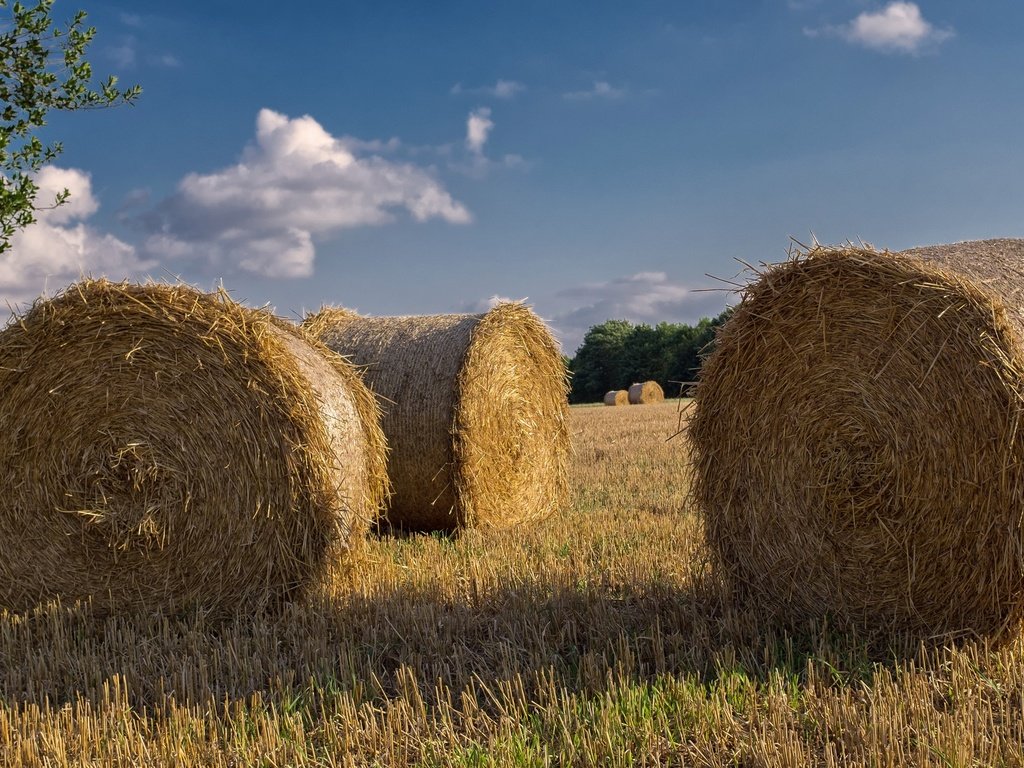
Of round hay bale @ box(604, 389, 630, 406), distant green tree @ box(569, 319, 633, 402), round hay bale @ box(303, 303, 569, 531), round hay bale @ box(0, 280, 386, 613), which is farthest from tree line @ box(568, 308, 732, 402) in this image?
round hay bale @ box(0, 280, 386, 613)

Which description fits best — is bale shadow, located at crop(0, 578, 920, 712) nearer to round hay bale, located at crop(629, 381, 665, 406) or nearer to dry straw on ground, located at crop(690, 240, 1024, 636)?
dry straw on ground, located at crop(690, 240, 1024, 636)

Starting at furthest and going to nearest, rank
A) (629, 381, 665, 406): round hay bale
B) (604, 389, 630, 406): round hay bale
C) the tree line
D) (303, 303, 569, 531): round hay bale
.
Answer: the tree line < (604, 389, 630, 406): round hay bale < (629, 381, 665, 406): round hay bale < (303, 303, 569, 531): round hay bale

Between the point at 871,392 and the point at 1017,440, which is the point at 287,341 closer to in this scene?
the point at 871,392

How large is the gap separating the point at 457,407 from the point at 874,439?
13.4 ft

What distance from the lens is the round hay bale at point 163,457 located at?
243 inches

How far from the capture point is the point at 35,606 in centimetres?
646

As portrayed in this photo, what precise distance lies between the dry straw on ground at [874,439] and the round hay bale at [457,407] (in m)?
3.06

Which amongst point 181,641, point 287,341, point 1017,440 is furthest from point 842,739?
point 287,341

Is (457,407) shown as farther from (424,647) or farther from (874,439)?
(874,439)

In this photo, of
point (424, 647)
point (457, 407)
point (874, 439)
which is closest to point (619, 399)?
point (457, 407)

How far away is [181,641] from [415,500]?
10.6ft

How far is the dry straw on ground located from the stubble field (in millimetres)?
289

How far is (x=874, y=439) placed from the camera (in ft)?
16.5

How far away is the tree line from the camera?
51.2m
